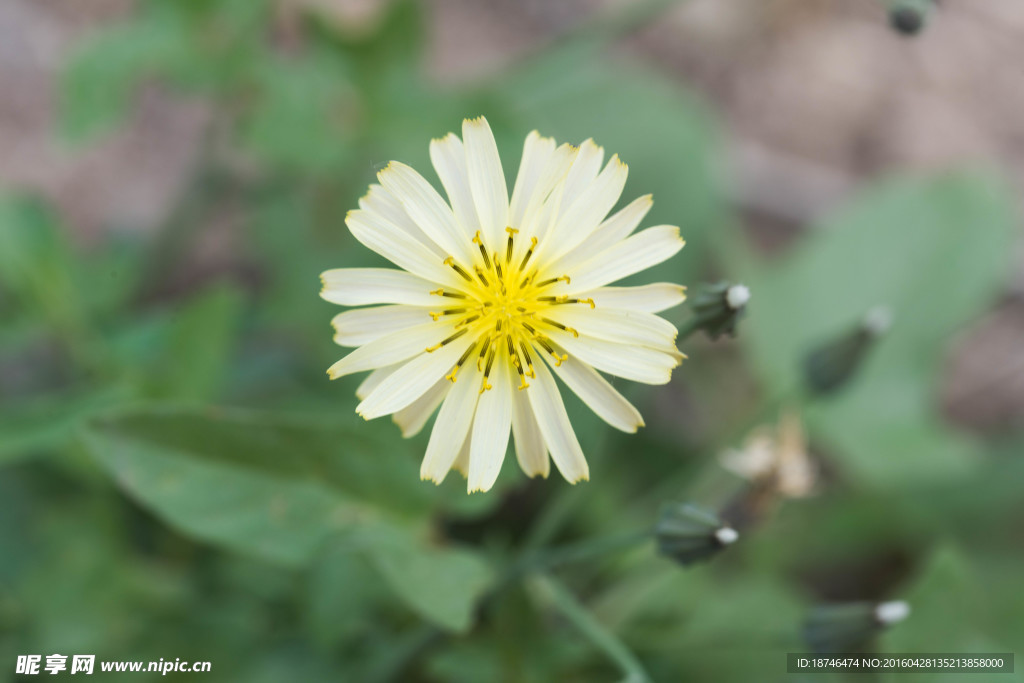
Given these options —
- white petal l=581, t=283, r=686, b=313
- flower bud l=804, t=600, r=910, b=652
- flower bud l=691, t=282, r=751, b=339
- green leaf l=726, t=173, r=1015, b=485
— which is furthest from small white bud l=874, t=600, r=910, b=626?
green leaf l=726, t=173, r=1015, b=485

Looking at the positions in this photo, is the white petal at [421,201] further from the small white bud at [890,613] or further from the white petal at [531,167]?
the small white bud at [890,613]

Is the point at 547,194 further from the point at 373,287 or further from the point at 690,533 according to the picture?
the point at 690,533

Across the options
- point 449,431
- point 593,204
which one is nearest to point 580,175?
point 593,204

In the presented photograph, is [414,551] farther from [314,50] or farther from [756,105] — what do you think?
[756,105]

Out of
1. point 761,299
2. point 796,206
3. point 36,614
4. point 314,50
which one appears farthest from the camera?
point 796,206

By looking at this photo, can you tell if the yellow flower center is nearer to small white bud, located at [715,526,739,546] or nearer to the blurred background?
the blurred background

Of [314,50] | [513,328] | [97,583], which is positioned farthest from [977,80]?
[97,583]
